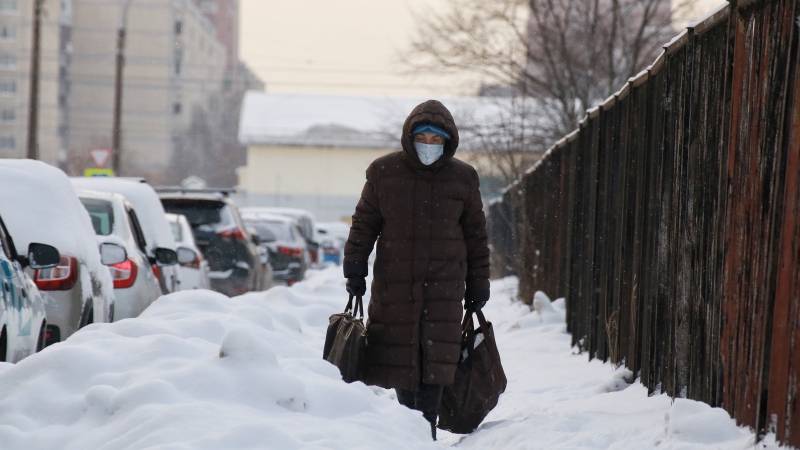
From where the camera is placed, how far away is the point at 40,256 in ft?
25.3

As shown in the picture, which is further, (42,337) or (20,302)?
(42,337)

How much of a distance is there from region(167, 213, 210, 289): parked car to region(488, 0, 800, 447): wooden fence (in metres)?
4.56

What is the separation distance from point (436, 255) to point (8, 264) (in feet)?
7.29

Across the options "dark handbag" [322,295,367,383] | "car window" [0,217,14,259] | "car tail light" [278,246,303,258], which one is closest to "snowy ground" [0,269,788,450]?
"dark handbag" [322,295,367,383]

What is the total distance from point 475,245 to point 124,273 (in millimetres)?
4923

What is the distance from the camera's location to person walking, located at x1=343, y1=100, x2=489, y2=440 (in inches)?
271

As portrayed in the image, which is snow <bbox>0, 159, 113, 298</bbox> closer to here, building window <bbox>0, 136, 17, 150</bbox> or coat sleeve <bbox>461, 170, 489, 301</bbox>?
coat sleeve <bbox>461, 170, 489, 301</bbox>

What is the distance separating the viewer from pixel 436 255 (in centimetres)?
689

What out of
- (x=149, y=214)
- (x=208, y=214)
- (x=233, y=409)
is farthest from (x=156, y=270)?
(x=233, y=409)

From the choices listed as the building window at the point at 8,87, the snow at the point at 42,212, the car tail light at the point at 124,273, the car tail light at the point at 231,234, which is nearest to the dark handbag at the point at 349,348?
the snow at the point at 42,212

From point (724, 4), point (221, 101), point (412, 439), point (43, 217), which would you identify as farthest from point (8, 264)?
point (221, 101)

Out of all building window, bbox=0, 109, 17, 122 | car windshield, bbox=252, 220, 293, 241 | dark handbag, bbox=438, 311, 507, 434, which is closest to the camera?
dark handbag, bbox=438, 311, 507, 434

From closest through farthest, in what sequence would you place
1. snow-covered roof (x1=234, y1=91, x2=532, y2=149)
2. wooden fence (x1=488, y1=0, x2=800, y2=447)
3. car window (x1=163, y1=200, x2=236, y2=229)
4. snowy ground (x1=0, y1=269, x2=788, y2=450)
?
snowy ground (x1=0, y1=269, x2=788, y2=450), wooden fence (x1=488, y1=0, x2=800, y2=447), car window (x1=163, y1=200, x2=236, y2=229), snow-covered roof (x1=234, y1=91, x2=532, y2=149)

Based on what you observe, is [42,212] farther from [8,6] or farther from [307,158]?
[8,6]
